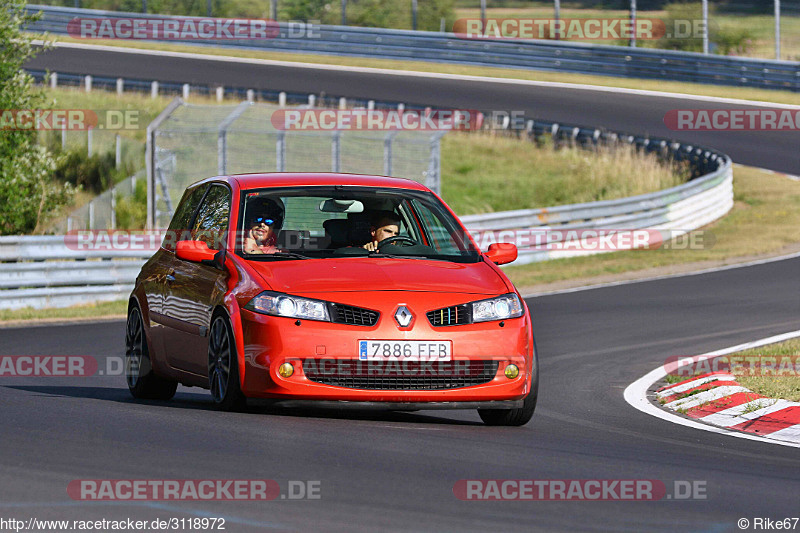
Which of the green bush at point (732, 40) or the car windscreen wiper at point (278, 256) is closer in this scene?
the car windscreen wiper at point (278, 256)

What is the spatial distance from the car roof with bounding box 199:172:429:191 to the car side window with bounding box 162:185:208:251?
45 cm

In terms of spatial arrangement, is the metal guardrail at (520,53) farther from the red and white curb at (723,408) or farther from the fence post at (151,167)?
the red and white curb at (723,408)

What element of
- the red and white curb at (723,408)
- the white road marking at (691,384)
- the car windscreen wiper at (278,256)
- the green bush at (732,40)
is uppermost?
the car windscreen wiper at (278,256)

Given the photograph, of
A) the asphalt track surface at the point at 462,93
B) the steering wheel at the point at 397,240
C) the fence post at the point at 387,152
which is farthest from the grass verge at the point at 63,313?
the asphalt track surface at the point at 462,93

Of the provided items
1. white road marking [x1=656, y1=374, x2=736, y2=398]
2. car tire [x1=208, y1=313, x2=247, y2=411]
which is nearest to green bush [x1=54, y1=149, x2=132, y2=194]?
white road marking [x1=656, y1=374, x2=736, y2=398]

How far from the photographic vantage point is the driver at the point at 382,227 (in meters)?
9.61

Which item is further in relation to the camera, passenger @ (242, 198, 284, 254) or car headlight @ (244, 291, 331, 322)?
passenger @ (242, 198, 284, 254)

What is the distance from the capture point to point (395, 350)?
8.40m

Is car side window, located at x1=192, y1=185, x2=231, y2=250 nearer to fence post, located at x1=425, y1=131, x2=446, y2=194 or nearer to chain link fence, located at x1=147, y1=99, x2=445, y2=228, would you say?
chain link fence, located at x1=147, y1=99, x2=445, y2=228

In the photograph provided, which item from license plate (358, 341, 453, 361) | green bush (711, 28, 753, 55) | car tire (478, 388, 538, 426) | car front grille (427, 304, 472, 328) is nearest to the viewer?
license plate (358, 341, 453, 361)

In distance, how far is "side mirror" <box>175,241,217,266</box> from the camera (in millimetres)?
9250

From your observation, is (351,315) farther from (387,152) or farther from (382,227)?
(387,152)

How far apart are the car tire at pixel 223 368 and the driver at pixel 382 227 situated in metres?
1.21

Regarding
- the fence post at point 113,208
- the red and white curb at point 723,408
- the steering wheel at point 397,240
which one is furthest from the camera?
→ the fence post at point 113,208
